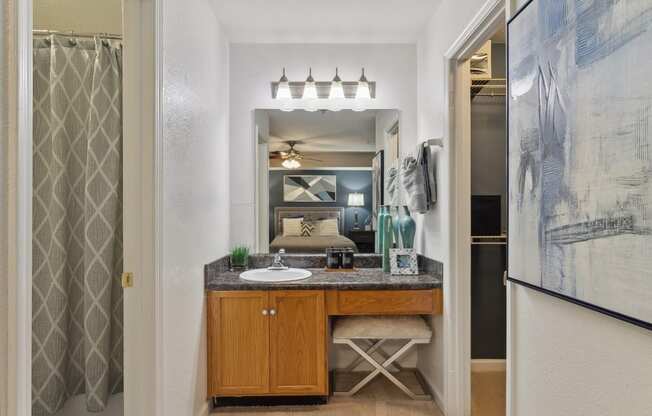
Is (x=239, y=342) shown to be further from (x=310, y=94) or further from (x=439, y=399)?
(x=310, y=94)

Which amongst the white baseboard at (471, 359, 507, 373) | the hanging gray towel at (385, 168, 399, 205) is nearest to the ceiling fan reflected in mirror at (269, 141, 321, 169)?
the hanging gray towel at (385, 168, 399, 205)

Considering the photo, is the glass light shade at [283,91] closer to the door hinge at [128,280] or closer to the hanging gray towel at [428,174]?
the hanging gray towel at [428,174]

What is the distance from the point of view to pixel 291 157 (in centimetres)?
311

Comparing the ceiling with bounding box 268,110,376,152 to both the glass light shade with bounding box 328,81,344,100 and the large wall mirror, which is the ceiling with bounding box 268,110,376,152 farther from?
the glass light shade with bounding box 328,81,344,100

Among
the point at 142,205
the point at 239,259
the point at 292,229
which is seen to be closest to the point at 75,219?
the point at 142,205

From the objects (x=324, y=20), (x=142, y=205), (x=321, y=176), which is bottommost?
(x=142, y=205)

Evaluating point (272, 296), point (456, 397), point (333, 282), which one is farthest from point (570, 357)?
point (272, 296)

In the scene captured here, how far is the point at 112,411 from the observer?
2.11 meters

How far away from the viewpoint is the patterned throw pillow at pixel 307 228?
10.1 ft

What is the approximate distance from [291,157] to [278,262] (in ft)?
2.68

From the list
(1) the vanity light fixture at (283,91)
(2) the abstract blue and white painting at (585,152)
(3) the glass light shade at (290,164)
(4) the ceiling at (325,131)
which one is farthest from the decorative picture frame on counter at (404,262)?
(1) the vanity light fixture at (283,91)

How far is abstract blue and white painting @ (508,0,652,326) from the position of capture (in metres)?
0.92

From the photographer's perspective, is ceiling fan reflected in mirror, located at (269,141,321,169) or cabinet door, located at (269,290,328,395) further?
ceiling fan reflected in mirror, located at (269,141,321,169)

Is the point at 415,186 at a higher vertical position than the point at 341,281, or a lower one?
higher
